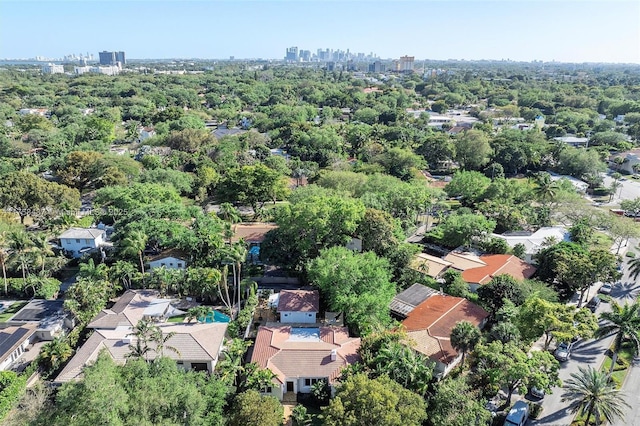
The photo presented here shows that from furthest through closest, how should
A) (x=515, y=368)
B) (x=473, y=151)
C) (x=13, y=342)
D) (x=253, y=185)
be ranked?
1. (x=473, y=151)
2. (x=253, y=185)
3. (x=13, y=342)
4. (x=515, y=368)

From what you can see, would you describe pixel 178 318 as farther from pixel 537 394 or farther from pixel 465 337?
pixel 537 394

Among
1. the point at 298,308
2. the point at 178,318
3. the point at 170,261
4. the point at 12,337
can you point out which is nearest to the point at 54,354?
the point at 12,337

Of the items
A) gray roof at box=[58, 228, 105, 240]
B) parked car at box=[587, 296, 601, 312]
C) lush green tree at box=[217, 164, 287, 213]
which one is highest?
lush green tree at box=[217, 164, 287, 213]

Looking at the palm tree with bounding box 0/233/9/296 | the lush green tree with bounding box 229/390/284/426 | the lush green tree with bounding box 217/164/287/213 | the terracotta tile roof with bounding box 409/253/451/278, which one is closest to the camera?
the lush green tree with bounding box 229/390/284/426

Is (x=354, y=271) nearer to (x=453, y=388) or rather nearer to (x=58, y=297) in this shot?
(x=453, y=388)

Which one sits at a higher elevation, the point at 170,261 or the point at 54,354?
the point at 170,261

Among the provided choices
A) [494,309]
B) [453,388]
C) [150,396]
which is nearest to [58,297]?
[150,396]

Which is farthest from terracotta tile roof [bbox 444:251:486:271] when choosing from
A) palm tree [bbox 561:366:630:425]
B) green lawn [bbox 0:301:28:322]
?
green lawn [bbox 0:301:28:322]

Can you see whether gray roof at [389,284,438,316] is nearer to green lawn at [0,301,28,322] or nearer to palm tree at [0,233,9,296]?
green lawn at [0,301,28,322]
